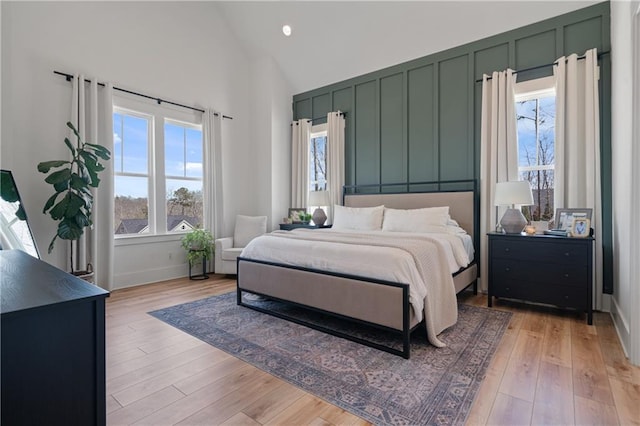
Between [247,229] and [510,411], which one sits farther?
[247,229]

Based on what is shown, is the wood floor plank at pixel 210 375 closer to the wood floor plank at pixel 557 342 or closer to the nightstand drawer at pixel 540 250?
the wood floor plank at pixel 557 342

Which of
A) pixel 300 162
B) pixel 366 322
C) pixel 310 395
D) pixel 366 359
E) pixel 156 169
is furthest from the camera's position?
pixel 300 162

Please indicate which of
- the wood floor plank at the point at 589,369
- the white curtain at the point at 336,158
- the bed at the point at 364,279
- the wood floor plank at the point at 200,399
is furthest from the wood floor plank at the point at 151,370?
the white curtain at the point at 336,158

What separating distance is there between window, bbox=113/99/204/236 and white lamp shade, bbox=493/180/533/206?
425cm

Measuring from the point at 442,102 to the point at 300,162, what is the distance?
255 centimetres

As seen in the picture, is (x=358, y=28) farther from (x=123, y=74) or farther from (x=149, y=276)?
(x=149, y=276)

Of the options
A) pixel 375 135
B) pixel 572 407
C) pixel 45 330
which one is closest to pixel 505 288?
pixel 572 407

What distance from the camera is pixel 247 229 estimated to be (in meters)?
5.34

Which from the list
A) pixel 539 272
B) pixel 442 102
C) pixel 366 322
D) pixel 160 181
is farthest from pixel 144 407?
pixel 442 102

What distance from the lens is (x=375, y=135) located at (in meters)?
5.07

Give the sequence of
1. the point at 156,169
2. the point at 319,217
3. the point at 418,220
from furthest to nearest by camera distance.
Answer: the point at 319,217 < the point at 156,169 < the point at 418,220

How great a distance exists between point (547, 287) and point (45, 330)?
3.70 m

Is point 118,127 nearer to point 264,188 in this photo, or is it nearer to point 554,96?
point 264,188

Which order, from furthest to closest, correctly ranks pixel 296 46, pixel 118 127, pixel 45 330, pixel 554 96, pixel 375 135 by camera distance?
pixel 296 46 < pixel 375 135 < pixel 118 127 < pixel 554 96 < pixel 45 330
